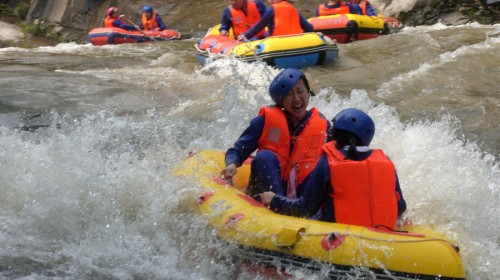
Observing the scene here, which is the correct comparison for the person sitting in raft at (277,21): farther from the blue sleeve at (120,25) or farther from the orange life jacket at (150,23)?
the blue sleeve at (120,25)

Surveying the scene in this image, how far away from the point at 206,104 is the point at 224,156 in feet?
9.95

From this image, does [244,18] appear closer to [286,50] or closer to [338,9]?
[286,50]

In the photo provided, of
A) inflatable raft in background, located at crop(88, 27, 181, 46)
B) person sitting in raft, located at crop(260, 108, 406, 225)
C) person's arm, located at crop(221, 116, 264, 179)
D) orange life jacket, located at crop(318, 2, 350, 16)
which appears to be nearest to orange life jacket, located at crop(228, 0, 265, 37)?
orange life jacket, located at crop(318, 2, 350, 16)

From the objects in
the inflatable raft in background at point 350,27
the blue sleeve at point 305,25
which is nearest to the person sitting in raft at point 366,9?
the inflatable raft in background at point 350,27

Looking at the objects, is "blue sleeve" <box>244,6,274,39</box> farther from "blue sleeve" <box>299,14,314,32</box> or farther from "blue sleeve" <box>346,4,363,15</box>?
"blue sleeve" <box>346,4,363,15</box>

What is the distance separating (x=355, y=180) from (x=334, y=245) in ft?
1.37

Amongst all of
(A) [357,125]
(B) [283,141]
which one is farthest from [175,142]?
(A) [357,125]

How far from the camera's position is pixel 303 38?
1002 centimetres

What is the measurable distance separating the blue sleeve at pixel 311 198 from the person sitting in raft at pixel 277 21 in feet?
19.5

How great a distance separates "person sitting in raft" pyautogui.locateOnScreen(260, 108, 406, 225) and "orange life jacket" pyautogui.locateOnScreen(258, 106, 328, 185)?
2.17 feet

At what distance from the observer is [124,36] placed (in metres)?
14.8

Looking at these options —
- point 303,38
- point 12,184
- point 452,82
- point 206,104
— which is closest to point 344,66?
point 303,38

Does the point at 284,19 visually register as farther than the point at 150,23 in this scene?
No

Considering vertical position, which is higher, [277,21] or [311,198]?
[311,198]
